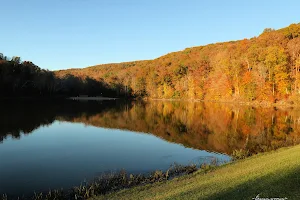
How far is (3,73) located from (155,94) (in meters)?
58.3

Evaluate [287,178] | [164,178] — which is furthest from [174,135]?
[287,178]

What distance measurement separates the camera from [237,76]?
2945 inches

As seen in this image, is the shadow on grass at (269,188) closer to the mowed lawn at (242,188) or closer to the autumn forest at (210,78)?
the mowed lawn at (242,188)

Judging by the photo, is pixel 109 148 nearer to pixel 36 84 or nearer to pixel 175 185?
pixel 175 185

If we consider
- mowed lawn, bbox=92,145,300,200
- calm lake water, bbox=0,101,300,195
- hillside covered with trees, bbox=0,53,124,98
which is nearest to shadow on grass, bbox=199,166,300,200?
mowed lawn, bbox=92,145,300,200

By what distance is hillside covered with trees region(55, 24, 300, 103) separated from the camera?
61250 mm

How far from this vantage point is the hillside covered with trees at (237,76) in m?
→ 61.2

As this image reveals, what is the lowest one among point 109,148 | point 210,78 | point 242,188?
point 109,148

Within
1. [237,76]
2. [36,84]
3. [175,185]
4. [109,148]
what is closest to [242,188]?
[175,185]

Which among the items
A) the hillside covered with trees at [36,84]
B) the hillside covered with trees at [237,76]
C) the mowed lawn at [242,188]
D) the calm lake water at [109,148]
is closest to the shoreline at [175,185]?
the mowed lawn at [242,188]

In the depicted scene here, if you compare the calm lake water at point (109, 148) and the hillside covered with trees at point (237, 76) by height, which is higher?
the hillside covered with trees at point (237, 76)

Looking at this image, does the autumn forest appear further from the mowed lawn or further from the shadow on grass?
the shadow on grass

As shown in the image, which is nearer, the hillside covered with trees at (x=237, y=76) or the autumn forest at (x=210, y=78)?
the hillside covered with trees at (x=237, y=76)

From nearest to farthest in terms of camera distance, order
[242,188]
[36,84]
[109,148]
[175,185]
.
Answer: [242,188], [175,185], [109,148], [36,84]
